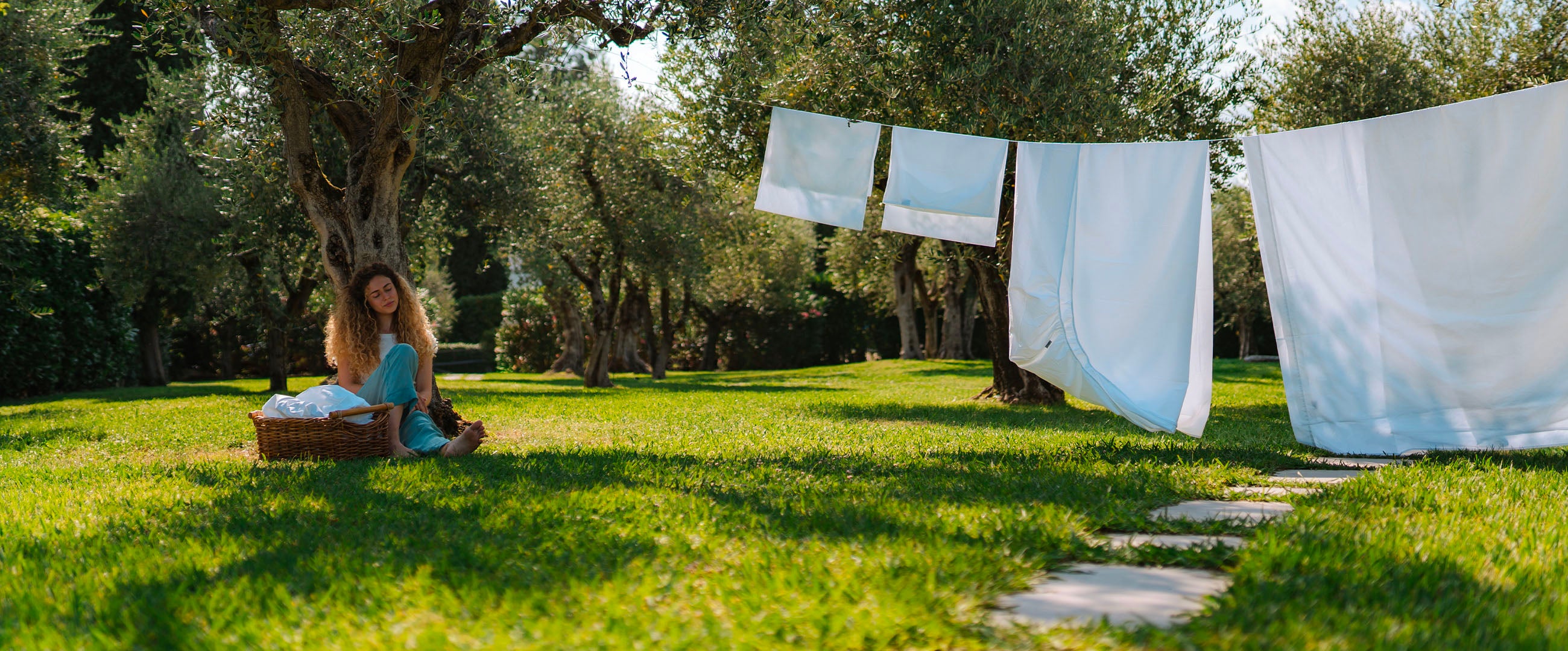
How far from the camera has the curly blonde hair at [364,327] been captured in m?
6.60

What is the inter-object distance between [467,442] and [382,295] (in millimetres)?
1215

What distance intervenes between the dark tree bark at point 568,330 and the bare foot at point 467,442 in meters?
15.5

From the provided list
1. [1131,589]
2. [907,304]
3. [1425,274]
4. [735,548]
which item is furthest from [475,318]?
[1131,589]

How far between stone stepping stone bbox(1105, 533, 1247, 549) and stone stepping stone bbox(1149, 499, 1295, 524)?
27cm

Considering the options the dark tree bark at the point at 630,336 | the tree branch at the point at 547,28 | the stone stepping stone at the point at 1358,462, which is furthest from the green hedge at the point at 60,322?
the stone stepping stone at the point at 1358,462

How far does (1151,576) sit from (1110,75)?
8.53 m

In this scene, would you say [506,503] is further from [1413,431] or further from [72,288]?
[72,288]

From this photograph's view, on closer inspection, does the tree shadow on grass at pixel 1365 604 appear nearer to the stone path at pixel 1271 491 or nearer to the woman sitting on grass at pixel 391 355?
the stone path at pixel 1271 491

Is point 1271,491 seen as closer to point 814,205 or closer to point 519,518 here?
point 519,518

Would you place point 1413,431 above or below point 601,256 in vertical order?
below

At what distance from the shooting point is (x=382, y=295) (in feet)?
21.6

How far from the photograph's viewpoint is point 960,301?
2738 cm

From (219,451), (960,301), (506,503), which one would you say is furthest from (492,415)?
(960,301)

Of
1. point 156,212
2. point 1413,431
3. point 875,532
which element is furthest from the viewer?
point 156,212
